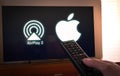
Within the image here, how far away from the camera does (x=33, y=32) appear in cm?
92

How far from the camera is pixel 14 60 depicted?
0.90 metres

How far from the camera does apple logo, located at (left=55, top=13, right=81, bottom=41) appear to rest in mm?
937

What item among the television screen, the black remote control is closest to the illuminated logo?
the television screen

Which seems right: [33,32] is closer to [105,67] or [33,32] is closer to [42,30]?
[42,30]

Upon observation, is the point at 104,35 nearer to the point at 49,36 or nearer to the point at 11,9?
the point at 49,36

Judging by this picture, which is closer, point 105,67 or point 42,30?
point 105,67

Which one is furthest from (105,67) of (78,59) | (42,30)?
(42,30)

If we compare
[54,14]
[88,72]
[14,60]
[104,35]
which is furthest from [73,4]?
[88,72]

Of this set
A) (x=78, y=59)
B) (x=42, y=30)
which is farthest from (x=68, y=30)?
(x=78, y=59)

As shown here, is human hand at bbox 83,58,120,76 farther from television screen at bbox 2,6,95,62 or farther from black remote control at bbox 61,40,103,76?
television screen at bbox 2,6,95,62

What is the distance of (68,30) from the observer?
95cm

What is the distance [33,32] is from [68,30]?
5.8 inches

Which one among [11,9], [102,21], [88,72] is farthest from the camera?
[102,21]

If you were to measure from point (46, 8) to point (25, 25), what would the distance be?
114 millimetres
